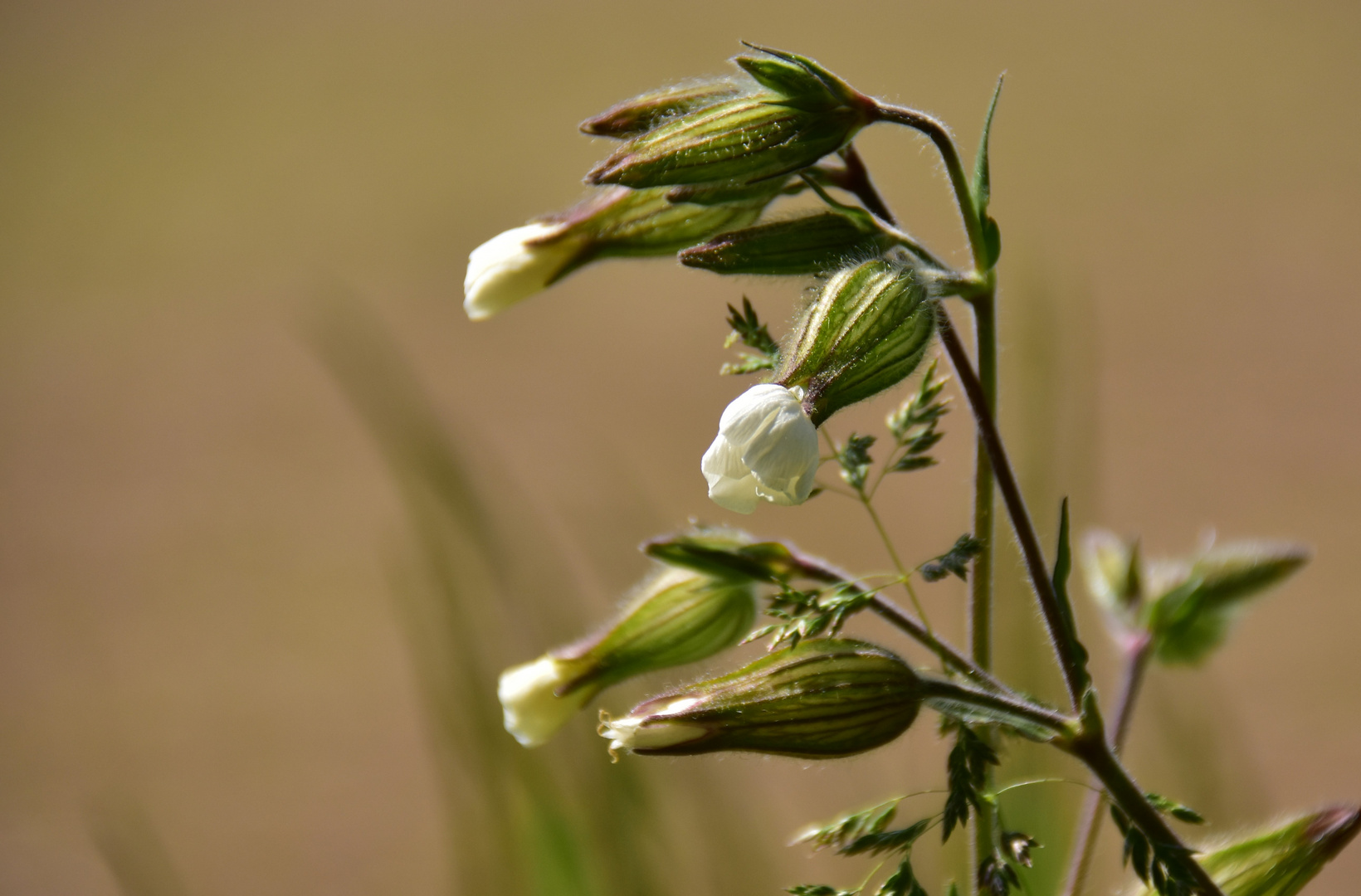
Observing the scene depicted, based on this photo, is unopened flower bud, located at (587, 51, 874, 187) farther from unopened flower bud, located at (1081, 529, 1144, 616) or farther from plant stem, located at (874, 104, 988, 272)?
unopened flower bud, located at (1081, 529, 1144, 616)

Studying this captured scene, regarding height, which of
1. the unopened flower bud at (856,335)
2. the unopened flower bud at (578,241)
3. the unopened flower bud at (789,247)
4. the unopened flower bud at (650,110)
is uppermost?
the unopened flower bud at (650,110)

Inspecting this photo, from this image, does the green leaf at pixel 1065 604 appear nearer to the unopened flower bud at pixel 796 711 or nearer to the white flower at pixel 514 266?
the unopened flower bud at pixel 796 711

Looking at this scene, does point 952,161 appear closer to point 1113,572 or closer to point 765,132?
point 765,132

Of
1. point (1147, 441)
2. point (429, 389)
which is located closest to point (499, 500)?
point (429, 389)

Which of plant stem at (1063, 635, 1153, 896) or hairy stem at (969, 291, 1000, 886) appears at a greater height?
hairy stem at (969, 291, 1000, 886)

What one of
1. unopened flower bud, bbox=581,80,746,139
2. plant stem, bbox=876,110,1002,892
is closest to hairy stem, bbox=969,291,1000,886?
plant stem, bbox=876,110,1002,892

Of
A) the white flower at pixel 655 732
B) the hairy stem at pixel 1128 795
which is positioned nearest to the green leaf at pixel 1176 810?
the hairy stem at pixel 1128 795
